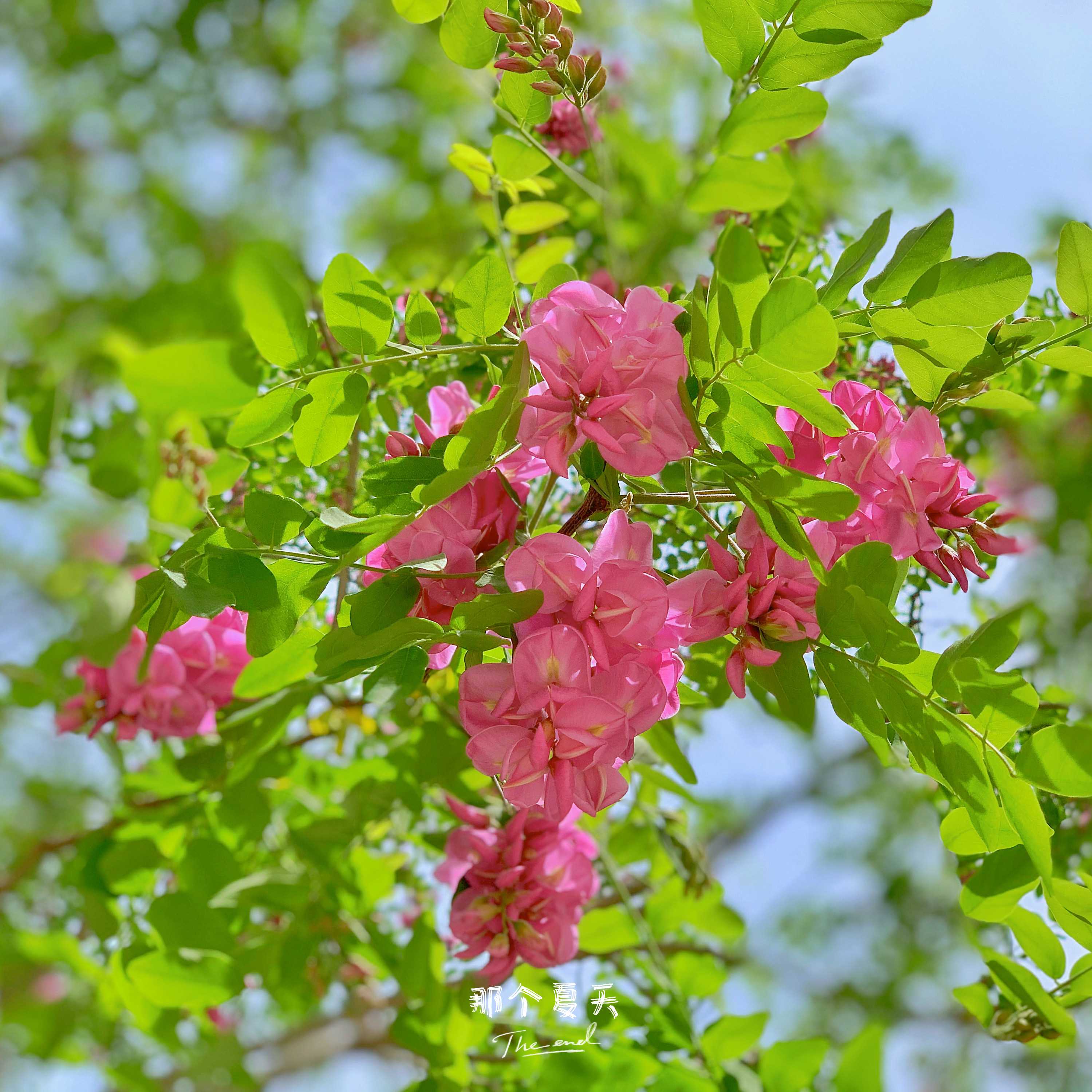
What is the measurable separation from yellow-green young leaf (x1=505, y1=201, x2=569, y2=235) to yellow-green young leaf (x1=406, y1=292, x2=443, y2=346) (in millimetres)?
316

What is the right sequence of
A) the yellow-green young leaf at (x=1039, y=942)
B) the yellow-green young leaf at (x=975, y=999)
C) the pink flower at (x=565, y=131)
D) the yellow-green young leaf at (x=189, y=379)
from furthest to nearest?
1. the pink flower at (x=565, y=131)
2. the yellow-green young leaf at (x=975, y=999)
3. the yellow-green young leaf at (x=1039, y=942)
4. the yellow-green young leaf at (x=189, y=379)

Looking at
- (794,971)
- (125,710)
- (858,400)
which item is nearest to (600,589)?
(858,400)

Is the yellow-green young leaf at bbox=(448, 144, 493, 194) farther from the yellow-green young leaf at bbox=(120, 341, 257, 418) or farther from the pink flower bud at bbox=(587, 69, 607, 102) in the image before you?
the yellow-green young leaf at bbox=(120, 341, 257, 418)

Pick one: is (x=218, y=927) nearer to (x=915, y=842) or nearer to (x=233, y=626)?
(x=233, y=626)

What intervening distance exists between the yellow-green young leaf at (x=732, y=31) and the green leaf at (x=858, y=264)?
105 mm

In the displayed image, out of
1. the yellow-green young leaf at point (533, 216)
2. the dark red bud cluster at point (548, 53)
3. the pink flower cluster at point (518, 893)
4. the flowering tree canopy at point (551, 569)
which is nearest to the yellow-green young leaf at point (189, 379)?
the flowering tree canopy at point (551, 569)

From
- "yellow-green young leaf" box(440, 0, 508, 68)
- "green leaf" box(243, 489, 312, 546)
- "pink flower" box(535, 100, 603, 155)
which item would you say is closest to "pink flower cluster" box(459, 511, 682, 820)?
"green leaf" box(243, 489, 312, 546)

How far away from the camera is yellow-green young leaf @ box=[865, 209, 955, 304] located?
0.44 meters

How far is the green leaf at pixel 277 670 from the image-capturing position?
0.52 m

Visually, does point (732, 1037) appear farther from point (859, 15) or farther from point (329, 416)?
point (859, 15)

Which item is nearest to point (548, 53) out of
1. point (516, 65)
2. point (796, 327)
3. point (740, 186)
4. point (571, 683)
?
point (516, 65)

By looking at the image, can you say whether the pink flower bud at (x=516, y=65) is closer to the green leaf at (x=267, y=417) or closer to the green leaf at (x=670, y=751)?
the green leaf at (x=267, y=417)

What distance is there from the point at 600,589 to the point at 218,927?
0.45 meters

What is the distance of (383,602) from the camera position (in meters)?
0.40
